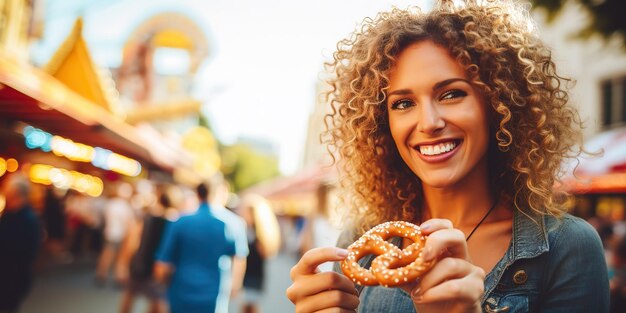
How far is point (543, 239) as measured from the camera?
1.48 m

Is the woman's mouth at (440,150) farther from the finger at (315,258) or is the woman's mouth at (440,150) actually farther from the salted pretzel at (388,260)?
the finger at (315,258)

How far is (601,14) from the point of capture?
746 cm

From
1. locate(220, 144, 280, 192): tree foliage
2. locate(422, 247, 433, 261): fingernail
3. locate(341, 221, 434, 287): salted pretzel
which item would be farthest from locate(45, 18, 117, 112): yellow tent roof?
locate(220, 144, 280, 192): tree foliage

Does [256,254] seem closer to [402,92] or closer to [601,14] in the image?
[402,92]

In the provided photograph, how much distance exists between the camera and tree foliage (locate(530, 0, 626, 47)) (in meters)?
7.27

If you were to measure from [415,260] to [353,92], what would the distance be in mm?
799

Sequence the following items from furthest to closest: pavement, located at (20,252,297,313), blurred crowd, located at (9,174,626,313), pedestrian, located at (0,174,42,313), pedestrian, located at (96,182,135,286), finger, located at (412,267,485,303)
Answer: pedestrian, located at (96,182,135,286)
pavement, located at (20,252,297,313)
blurred crowd, located at (9,174,626,313)
pedestrian, located at (0,174,42,313)
finger, located at (412,267,485,303)

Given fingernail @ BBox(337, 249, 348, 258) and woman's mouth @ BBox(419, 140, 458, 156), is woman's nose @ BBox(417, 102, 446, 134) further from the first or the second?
fingernail @ BBox(337, 249, 348, 258)

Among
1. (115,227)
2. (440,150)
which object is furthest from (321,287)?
(115,227)

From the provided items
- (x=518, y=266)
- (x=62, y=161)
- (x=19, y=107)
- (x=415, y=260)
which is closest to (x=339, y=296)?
(x=415, y=260)

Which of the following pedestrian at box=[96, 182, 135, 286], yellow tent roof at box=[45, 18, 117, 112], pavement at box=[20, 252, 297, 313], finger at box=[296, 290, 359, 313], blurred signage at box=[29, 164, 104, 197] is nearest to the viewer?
finger at box=[296, 290, 359, 313]

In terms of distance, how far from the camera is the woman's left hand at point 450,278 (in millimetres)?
1173

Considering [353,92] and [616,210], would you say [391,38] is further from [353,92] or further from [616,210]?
[616,210]

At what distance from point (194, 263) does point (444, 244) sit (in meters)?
4.69
